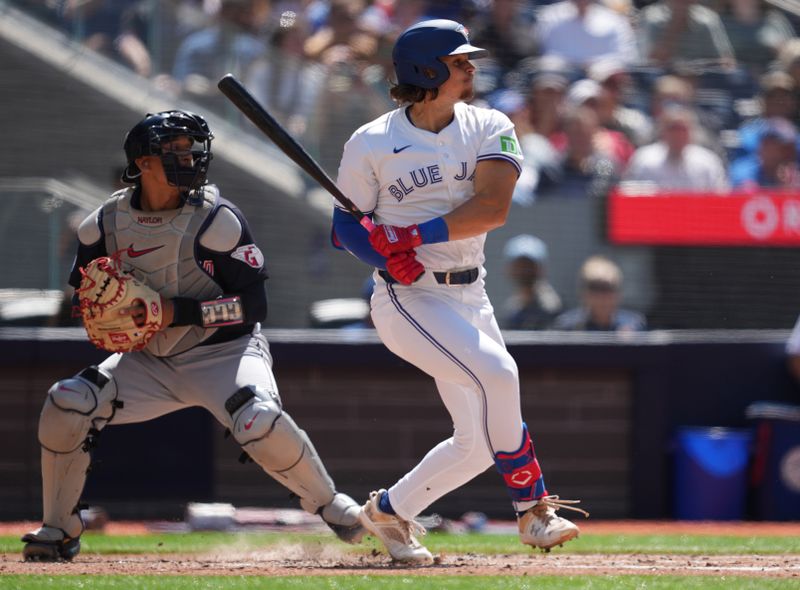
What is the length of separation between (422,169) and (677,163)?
4695 mm

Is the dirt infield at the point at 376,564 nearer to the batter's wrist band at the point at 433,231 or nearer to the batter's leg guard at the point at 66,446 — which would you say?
the batter's leg guard at the point at 66,446

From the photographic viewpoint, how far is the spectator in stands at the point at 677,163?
891cm

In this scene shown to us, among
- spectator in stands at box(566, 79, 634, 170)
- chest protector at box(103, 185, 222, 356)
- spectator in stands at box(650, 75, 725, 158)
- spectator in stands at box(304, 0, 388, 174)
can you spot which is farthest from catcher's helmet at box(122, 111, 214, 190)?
spectator in stands at box(650, 75, 725, 158)

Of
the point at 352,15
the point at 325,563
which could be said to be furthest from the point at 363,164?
the point at 352,15

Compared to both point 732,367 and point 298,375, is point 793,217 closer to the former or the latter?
point 732,367

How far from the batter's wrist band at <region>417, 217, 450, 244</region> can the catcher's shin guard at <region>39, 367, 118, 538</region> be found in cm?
134

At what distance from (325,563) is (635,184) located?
161 inches

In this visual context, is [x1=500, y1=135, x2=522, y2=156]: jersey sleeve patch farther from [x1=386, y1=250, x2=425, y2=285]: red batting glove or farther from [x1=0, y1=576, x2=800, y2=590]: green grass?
[x1=0, y1=576, x2=800, y2=590]: green grass

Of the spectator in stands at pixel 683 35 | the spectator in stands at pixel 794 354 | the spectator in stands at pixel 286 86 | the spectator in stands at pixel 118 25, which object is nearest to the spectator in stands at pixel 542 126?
the spectator in stands at pixel 683 35

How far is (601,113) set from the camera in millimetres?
9453

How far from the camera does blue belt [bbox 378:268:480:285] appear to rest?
4777 millimetres

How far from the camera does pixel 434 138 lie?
475cm

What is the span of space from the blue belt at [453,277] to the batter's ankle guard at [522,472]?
556mm

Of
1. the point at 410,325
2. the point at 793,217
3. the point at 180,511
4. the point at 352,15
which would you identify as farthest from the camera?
the point at 352,15
